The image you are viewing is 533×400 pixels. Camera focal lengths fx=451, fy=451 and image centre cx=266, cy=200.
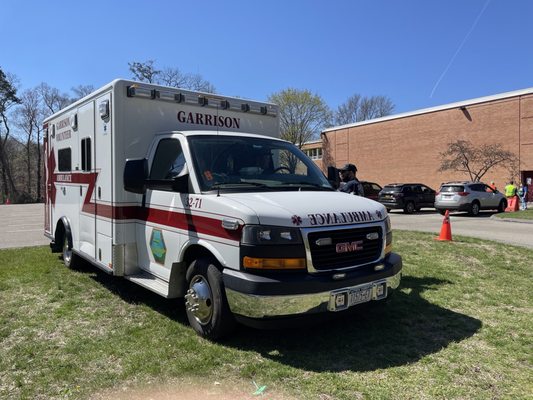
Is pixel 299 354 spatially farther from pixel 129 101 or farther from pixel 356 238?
pixel 129 101

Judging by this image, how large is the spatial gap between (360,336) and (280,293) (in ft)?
4.34

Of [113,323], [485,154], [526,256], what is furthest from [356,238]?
[485,154]

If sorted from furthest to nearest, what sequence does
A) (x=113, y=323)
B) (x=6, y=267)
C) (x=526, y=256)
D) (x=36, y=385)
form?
(x=526, y=256)
(x=6, y=267)
(x=113, y=323)
(x=36, y=385)

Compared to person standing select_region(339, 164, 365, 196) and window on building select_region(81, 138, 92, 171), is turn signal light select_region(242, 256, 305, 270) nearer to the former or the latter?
window on building select_region(81, 138, 92, 171)

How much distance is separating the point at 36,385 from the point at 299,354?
2.24m

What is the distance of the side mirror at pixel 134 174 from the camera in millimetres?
4863

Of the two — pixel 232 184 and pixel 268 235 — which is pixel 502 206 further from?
pixel 268 235

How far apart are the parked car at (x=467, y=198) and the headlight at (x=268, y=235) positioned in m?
19.9

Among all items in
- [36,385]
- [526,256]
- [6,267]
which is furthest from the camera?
[526,256]

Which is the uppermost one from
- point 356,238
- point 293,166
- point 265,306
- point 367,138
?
point 367,138

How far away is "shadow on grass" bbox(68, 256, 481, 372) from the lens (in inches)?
160

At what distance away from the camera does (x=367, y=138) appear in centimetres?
4509

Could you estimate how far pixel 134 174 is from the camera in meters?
4.87

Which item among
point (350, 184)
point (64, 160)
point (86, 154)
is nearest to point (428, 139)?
point (350, 184)
